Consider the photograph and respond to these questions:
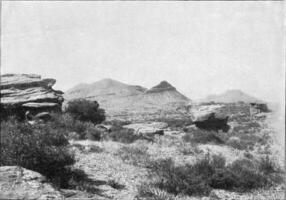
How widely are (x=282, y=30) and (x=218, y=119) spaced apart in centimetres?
1972

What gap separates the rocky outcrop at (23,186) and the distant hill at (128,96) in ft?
43.3

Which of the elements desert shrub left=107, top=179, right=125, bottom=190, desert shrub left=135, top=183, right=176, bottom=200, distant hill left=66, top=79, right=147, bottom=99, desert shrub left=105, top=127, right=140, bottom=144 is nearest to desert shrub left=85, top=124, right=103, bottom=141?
desert shrub left=105, top=127, right=140, bottom=144

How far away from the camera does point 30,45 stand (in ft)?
39.8

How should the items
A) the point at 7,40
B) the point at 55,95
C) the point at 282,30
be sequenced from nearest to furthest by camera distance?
1. the point at 282,30
2. the point at 7,40
3. the point at 55,95

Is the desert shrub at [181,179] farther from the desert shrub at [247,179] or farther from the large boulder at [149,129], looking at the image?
the large boulder at [149,129]

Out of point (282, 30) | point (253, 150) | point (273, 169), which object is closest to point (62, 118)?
point (253, 150)

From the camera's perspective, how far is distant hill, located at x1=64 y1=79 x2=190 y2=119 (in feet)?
66.4

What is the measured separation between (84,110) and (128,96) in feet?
20.8

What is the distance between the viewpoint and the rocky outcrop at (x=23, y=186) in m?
3.87

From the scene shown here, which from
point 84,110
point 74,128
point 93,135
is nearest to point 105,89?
point 84,110

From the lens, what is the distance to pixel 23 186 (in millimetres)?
4160

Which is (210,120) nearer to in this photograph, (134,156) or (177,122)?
(177,122)

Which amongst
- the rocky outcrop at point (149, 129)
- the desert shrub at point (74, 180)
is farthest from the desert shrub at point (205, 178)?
the rocky outcrop at point (149, 129)

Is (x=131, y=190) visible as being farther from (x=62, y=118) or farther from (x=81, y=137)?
(x=62, y=118)
